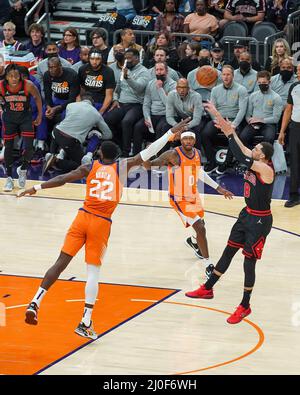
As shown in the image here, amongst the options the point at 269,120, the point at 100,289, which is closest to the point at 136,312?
the point at 100,289

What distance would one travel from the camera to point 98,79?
57.2 ft

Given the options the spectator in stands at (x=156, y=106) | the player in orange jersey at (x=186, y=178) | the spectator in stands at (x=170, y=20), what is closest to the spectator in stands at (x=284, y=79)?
the spectator in stands at (x=156, y=106)

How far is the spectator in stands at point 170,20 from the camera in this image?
19125 millimetres

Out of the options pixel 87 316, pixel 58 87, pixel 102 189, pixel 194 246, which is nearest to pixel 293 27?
pixel 58 87

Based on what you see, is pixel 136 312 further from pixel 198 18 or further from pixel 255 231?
pixel 198 18

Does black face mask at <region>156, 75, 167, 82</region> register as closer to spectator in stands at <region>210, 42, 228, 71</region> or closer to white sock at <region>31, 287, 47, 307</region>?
spectator in stands at <region>210, 42, 228, 71</region>

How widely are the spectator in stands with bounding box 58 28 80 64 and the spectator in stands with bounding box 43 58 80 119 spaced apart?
1.07 metres

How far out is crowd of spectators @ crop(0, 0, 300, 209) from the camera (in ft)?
54.5

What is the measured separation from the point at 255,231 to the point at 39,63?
9053mm

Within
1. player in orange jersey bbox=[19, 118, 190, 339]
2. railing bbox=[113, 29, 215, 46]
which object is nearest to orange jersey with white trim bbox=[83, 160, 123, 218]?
player in orange jersey bbox=[19, 118, 190, 339]

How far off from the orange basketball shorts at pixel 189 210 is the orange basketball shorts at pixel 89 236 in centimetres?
210

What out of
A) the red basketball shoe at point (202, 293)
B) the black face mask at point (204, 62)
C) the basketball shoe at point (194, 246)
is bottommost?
the basketball shoe at point (194, 246)

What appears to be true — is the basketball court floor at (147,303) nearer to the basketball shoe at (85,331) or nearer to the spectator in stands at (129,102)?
the basketball shoe at (85,331)
